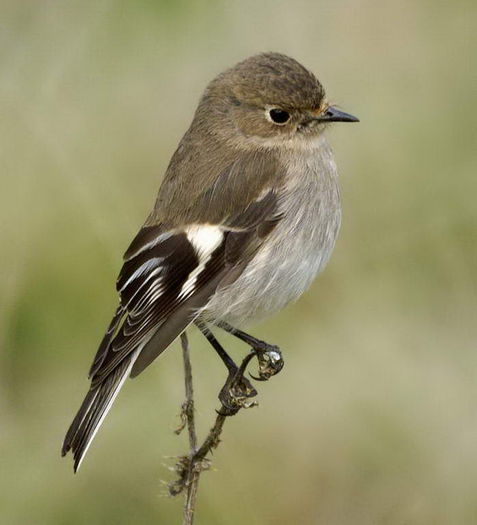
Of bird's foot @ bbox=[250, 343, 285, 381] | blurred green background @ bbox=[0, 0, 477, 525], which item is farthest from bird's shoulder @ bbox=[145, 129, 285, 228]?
blurred green background @ bbox=[0, 0, 477, 525]

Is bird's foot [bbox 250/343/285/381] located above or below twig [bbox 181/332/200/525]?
above

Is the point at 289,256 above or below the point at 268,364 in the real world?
above

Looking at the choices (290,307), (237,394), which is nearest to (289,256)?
(237,394)

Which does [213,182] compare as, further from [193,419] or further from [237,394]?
[193,419]

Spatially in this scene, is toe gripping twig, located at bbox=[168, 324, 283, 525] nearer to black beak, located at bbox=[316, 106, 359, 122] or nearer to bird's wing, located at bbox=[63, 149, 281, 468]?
bird's wing, located at bbox=[63, 149, 281, 468]

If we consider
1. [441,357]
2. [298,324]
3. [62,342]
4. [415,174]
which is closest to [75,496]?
[62,342]

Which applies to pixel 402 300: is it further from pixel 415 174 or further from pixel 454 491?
pixel 454 491

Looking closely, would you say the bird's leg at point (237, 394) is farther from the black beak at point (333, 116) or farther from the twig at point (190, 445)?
the black beak at point (333, 116)
